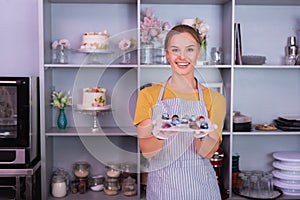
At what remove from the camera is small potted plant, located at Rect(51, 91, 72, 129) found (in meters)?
2.38

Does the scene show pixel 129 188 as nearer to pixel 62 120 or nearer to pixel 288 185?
pixel 62 120

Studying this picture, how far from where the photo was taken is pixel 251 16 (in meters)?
2.52

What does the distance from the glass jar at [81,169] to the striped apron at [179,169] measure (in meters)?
0.95

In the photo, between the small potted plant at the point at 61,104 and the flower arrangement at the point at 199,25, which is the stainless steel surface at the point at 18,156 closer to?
the small potted plant at the point at 61,104

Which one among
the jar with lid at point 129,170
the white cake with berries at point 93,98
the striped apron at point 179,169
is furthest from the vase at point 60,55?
the striped apron at point 179,169

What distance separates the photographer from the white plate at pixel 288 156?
7.75ft

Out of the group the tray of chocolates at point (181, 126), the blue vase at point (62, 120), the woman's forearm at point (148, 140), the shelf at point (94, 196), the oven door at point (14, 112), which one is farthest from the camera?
the blue vase at point (62, 120)

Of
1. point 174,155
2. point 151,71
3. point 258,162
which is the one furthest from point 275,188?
point 174,155

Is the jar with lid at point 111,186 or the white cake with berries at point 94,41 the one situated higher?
the white cake with berries at point 94,41

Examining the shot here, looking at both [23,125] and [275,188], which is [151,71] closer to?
[23,125]

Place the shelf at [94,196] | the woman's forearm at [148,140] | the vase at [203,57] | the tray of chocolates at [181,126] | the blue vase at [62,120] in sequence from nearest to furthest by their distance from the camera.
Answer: the tray of chocolates at [181,126], the woman's forearm at [148,140], the vase at [203,57], the shelf at [94,196], the blue vase at [62,120]

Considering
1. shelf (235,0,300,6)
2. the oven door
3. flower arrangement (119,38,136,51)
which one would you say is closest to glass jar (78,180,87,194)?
the oven door

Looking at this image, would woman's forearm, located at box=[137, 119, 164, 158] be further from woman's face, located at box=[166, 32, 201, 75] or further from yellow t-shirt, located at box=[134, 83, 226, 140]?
woman's face, located at box=[166, 32, 201, 75]

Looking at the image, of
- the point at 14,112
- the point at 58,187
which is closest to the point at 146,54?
the point at 14,112
